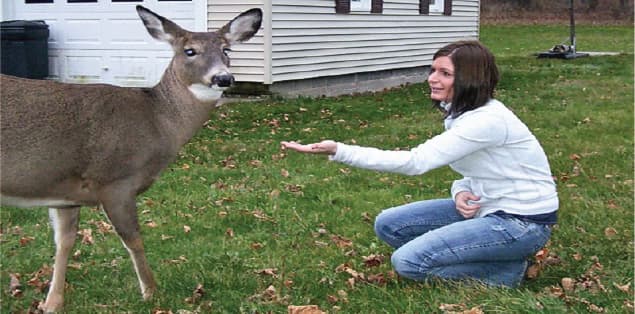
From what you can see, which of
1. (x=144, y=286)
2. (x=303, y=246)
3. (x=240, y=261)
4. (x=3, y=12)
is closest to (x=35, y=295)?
(x=144, y=286)

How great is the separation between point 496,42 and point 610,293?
30.4 meters

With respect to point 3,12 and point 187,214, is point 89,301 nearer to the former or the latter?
point 187,214

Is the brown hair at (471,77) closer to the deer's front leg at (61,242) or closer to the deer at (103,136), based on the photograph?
the deer at (103,136)

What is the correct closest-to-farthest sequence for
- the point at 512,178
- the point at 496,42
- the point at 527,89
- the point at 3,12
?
the point at 512,178
the point at 3,12
the point at 527,89
the point at 496,42

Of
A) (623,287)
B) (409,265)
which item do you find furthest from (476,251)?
(623,287)

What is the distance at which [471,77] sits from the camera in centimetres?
448

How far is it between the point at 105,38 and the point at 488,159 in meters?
11.2

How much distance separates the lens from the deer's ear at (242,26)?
4875 millimetres

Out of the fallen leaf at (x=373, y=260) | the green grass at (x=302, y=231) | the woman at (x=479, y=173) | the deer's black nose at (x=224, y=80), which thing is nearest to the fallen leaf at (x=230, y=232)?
the green grass at (x=302, y=231)

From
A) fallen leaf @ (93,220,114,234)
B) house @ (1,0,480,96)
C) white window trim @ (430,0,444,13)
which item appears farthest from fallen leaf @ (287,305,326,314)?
white window trim @ (430,0,444,13)

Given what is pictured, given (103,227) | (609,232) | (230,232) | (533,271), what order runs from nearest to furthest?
(533,271)
(609,232)
(230,232)
(103,227)

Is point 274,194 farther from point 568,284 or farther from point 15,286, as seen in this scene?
point 568,284

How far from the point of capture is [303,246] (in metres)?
5.71

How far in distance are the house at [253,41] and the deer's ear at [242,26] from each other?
826 cm
